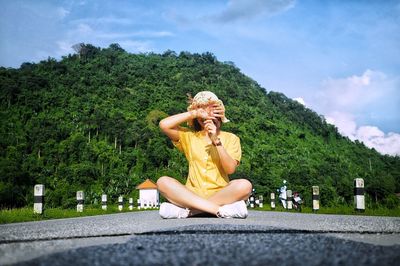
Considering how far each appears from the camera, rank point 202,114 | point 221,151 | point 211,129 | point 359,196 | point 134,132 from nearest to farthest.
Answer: point 211,129
point 221,151
point 202,114
point 359,196
point 134,132

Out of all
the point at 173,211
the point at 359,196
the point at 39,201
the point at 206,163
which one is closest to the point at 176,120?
the point at 206,163

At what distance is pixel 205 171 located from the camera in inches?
217

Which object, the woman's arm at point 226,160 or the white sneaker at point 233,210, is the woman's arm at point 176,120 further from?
the white sneaker at point 233,210

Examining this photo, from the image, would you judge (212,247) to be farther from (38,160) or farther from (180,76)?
(180,76)

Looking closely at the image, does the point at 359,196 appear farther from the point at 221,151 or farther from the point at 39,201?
the point at 39,201

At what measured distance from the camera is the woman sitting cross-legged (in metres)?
5.18

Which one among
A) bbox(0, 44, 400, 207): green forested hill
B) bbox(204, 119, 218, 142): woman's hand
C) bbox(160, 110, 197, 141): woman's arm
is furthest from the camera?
bbox(0, 44, 400, 207): green forested hill

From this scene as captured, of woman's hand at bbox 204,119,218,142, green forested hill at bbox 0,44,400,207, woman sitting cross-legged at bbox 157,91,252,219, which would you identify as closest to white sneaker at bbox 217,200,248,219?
woman sitting cross-legged at bbox 157,91,252,219

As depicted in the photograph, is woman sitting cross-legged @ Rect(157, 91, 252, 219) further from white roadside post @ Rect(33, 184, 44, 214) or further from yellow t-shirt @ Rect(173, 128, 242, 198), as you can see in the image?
white roadside post @ Rect(33, 184, 44, 214)

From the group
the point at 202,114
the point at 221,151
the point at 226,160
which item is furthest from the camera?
the point at 202,114

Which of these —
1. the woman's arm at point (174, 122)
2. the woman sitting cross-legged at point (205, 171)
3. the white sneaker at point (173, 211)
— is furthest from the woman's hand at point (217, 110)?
the white sneaker at point (173, 211)

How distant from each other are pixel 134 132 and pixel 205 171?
55224 millimetres

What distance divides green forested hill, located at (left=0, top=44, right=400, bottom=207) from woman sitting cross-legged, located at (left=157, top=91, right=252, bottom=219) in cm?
1822

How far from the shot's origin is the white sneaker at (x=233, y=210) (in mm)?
5164
